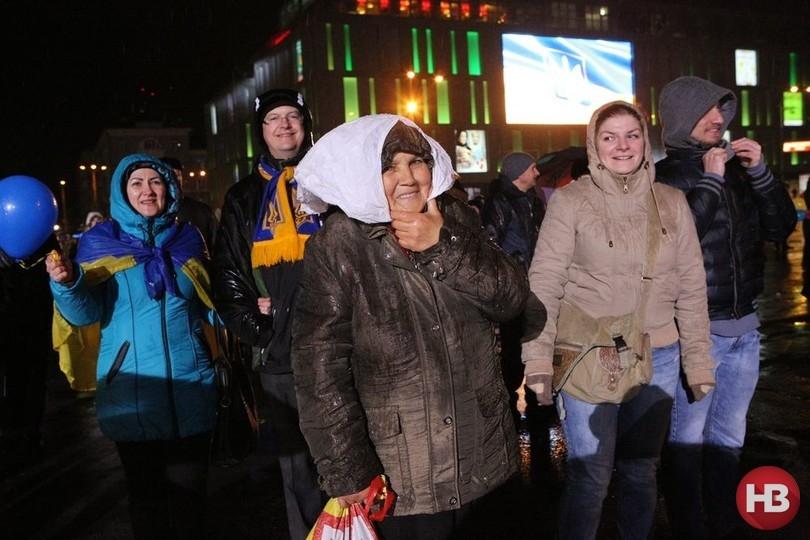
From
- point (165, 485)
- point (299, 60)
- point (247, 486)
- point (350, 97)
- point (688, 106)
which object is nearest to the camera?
point (165, 485)

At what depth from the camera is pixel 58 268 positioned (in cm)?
290

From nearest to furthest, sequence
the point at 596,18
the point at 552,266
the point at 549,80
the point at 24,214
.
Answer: the point at 552,266
the point at 24,214
the point at 549,80
the point at 596,18

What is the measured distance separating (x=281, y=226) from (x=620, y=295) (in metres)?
1.62

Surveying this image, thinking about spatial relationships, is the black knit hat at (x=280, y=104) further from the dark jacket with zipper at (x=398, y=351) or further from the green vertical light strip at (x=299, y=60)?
the green vertical light strip at (x=299, y=60)

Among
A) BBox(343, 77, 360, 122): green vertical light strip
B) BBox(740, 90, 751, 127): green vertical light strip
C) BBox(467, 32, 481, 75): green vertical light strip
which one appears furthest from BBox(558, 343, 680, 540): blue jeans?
BBox(740, 90, 751, 127): green vertical light strip

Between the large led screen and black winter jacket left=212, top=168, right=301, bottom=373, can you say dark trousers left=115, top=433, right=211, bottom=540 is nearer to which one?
black winter jacket left=212, top=168, right=301, bottom=373

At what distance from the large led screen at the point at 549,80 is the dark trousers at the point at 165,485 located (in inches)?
1977

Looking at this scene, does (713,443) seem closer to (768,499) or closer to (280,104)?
(768,499)

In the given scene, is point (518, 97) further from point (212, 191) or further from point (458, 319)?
point (458, 319)

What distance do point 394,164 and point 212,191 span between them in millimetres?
75665

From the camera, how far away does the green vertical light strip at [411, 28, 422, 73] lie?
5088 centimetres

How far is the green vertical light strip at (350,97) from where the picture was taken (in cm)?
4875

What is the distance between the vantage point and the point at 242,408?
344 centimetres

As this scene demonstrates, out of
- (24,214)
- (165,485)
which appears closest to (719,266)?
(165,485)
